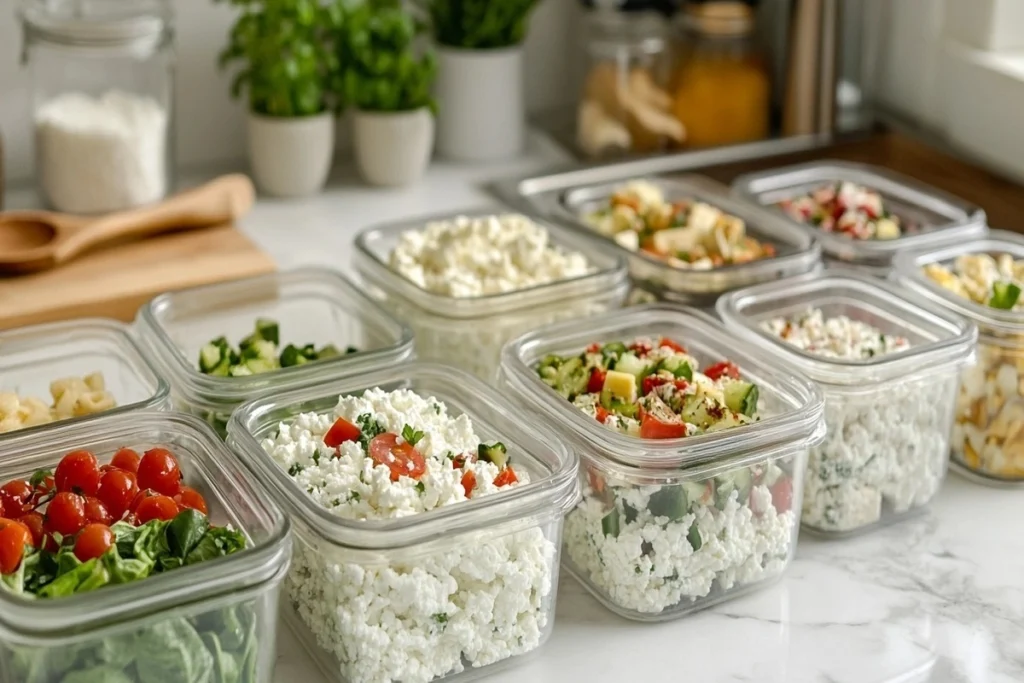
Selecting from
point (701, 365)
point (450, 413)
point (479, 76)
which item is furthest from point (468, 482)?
point (479, 76)

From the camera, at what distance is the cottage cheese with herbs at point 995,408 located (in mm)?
1304

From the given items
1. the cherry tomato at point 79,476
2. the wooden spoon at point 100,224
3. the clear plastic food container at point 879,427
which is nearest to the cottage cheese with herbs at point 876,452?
Answer: the clear plastic food container at point 879,427

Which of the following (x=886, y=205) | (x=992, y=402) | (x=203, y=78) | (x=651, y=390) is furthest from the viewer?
(x=203, y=78)

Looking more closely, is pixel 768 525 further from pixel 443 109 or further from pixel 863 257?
pixel 443 109

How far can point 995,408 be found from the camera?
1312mm

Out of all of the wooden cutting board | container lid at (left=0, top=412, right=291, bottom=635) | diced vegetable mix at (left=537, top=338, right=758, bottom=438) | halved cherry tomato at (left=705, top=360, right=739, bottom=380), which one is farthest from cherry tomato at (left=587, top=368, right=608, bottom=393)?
the wooden cutting board

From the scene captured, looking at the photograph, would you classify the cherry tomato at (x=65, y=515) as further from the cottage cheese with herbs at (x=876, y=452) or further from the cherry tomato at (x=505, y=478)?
the cottage cheese with herbs at (x=876, y=452)

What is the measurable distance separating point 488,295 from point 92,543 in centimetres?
53

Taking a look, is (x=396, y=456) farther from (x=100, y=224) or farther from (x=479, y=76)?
(x=479, y=76)

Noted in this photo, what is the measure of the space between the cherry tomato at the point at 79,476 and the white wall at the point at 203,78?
1.04 m

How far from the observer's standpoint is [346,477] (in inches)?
40.6

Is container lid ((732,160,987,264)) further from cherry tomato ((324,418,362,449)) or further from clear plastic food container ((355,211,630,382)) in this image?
cherry tomato ((324,418,362,449))

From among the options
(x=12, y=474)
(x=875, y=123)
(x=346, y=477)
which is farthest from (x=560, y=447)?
(x=875, y=123)

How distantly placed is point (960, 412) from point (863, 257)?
27 centimetres
